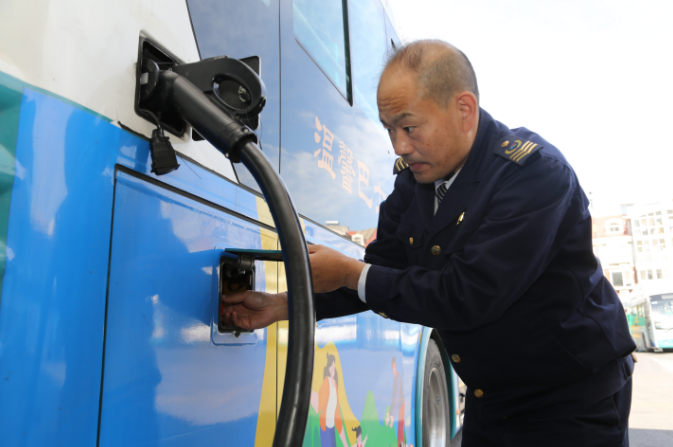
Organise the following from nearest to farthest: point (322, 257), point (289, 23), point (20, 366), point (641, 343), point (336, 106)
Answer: point (20, 366)
point (322, 257)
point (289, 23)
point (336, 106)
point (641, 343)

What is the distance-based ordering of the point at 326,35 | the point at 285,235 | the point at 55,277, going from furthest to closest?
the point at 326,35 → the point at 285,235 → the point at 55,277

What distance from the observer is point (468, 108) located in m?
1.32

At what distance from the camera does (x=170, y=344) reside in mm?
916

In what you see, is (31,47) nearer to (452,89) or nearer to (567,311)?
(452,89)

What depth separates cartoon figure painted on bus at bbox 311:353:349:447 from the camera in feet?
5.02

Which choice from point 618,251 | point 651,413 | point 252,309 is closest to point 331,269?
point 252,309

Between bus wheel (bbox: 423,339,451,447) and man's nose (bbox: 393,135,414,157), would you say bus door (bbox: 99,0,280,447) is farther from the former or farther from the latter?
bus wheel (bbox: 423,339,451,447)

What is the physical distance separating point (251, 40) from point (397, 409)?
1837 mm

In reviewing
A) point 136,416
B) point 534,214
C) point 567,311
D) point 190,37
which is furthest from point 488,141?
point 136,416

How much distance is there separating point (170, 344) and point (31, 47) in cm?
55

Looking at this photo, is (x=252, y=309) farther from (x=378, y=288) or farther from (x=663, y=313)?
(x=663, y=313)

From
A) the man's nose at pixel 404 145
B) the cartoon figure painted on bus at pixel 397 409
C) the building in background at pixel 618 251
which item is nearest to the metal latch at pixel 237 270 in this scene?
the man's nose at pixel 404 145

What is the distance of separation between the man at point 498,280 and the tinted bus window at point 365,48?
40.6 inches

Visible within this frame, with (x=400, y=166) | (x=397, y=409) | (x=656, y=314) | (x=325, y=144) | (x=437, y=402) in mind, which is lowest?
(x=437, y=402)
